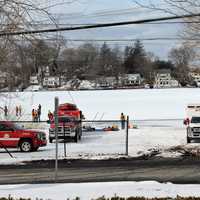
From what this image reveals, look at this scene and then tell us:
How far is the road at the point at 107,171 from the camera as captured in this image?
1599cm

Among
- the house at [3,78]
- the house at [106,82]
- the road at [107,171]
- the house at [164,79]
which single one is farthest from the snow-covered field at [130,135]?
the house at [164,79]

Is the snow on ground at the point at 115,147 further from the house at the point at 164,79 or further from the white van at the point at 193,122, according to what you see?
the house at the point at 164,79

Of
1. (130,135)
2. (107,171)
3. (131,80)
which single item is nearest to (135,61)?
(131,80)

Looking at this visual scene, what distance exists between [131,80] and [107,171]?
15670 centimetres

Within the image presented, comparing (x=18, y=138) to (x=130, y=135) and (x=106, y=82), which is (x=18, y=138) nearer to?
(x=130, y=135)

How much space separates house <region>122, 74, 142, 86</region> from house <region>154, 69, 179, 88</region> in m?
5.76

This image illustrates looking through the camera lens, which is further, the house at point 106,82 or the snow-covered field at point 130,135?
the house at point 106,82

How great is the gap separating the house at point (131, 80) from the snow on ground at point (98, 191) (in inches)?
6274

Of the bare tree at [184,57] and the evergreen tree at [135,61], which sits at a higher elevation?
the evergreen tree at [135,61]

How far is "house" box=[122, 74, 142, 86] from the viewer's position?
568 ft

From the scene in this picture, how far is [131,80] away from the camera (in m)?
175

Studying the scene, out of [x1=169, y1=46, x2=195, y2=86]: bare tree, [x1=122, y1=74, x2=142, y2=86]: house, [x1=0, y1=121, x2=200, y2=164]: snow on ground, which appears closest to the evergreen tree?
[x1=122, y1=74, x2=142, y2=86]: house

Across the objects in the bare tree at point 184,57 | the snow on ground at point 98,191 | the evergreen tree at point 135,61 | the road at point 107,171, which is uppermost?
the evergreen tree at point 135,61

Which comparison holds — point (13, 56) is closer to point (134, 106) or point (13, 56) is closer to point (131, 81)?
point (134, 106)
